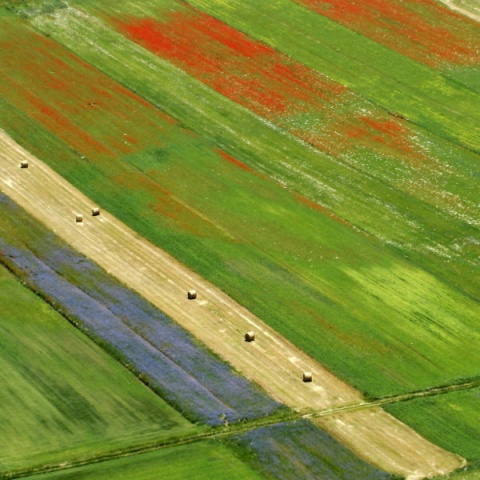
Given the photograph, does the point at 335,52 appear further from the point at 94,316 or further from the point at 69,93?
the point at 94,316

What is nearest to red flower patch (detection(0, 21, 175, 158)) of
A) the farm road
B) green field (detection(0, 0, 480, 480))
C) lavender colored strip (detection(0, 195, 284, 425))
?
green field (detection(0, 0, 480, 480))

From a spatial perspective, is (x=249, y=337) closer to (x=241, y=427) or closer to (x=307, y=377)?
(x=307, y=377)

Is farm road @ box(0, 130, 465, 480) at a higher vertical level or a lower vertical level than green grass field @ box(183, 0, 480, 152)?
lower

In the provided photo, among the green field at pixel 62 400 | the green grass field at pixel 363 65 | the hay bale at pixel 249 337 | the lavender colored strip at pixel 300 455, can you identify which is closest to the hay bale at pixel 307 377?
the lavender colored strip at pixel 300 455

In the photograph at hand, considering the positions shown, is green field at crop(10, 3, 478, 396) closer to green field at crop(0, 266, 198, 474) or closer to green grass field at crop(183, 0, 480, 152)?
green grass field at crop(183, 0, 480, 152)

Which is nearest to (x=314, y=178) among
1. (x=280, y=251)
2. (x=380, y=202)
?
(x=380, y=202)

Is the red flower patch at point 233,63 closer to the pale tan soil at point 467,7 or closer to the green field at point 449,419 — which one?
the pale tan soil at point 467,7
